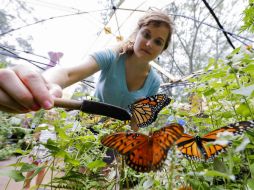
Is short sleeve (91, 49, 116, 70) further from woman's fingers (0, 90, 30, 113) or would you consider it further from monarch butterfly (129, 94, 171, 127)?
woman's fingers (0, 90, 30, 113)

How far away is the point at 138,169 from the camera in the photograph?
10.5 inches

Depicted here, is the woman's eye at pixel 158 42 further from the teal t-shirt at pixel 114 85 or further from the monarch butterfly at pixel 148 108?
the monarch butterfly at pixel 148 108

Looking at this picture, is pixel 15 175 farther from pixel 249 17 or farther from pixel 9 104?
pixel 249 17

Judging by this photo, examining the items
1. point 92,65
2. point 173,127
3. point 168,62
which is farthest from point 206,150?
point 168,62

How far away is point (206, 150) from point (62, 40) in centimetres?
575

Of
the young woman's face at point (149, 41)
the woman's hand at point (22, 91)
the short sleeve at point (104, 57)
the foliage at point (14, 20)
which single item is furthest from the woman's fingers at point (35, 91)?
the foliage at point (14, 20)

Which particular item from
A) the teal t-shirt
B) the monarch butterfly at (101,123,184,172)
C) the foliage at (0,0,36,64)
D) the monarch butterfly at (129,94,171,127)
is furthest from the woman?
the foliage at (0,0,36,64)

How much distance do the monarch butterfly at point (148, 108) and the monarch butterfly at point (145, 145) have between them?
13 cm

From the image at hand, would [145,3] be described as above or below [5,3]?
below

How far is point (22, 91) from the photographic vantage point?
284 mm

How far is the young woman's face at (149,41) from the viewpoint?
1.03m

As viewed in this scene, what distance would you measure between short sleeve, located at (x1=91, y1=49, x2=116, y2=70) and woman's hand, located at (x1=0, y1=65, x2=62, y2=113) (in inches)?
25.4

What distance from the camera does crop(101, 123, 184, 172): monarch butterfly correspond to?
253 millimetres

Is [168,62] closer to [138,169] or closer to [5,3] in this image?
[5,3]
